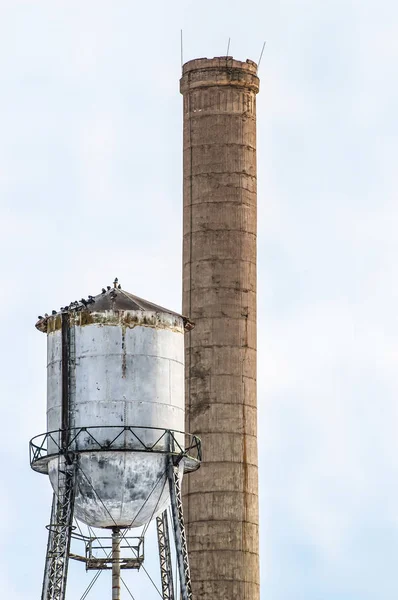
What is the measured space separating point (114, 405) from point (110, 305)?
2404 mm

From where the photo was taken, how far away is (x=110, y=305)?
4219cm

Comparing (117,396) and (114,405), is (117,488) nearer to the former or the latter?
(114,405)

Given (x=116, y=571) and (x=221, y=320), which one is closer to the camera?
(x=116, y=571)

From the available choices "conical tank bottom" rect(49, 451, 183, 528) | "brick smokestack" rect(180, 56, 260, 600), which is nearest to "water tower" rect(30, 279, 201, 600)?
"conical tank bottom" rect(49, 451, 183, 528)

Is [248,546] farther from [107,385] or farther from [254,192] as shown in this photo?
[107,385]

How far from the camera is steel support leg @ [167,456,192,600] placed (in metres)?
41.5

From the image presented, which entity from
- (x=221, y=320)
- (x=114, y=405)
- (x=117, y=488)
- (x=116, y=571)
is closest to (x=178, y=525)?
(x=116, y=571)

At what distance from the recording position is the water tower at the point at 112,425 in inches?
1617

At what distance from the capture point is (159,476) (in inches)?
1634

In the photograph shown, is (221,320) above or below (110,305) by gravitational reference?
above

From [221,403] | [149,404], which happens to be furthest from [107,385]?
[221,403]

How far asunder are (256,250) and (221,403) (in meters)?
5.10

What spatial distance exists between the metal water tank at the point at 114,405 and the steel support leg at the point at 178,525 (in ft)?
0.65

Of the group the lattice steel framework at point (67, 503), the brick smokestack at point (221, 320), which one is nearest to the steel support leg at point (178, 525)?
the lattice steel framework at point (67, 503)
